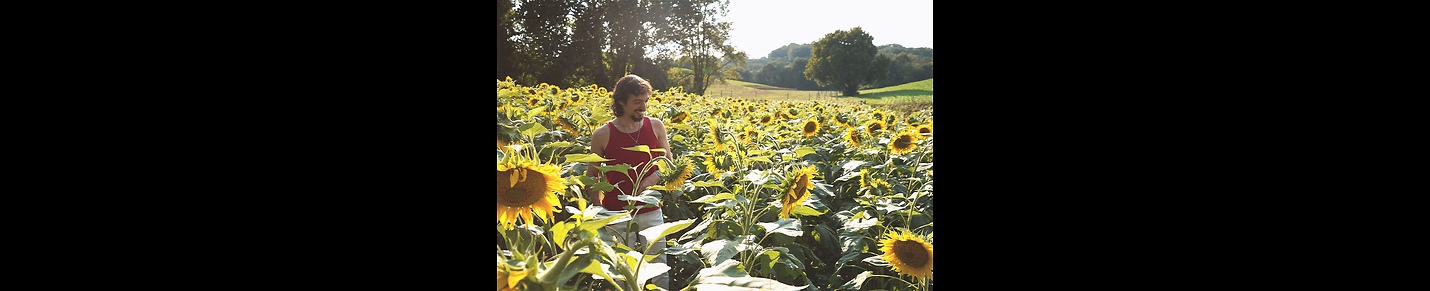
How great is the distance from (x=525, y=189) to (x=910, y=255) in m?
0.76

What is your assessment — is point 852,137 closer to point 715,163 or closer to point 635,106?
point 715,163

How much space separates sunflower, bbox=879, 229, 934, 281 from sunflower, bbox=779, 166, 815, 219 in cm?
18

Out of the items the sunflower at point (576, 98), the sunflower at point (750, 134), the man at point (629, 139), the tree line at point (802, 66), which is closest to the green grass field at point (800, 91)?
the tree line at point (802, 66)

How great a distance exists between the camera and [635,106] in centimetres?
192

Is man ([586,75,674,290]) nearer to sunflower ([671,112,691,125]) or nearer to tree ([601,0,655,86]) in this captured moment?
tree ([601,0,655,86])

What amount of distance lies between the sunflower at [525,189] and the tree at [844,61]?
696mm

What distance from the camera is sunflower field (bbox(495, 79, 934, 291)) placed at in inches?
30.3

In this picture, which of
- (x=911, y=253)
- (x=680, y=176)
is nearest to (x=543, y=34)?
(x=680, y=176)
